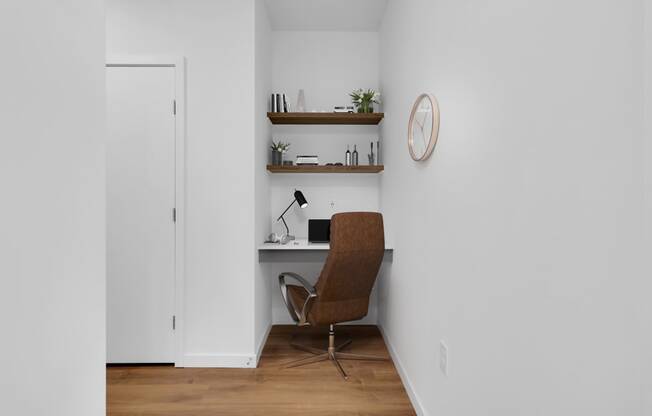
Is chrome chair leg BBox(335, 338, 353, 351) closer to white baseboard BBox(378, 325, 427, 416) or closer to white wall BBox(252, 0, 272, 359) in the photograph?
white baseboard BBox(378, 325, 427, 416)

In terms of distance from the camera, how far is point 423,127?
204 cm

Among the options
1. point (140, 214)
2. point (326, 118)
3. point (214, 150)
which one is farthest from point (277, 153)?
point (140, 214)

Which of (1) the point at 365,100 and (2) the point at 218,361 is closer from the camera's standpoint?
(2) the point at 218,361

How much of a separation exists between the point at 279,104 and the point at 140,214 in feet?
4.80

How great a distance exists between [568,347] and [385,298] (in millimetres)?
2378

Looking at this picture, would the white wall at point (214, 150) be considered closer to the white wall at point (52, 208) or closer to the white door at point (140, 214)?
the white door at point (140, 214)

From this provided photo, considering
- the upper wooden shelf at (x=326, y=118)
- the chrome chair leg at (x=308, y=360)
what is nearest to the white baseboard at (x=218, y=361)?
the chrome chair leg at (x=308, y=360)

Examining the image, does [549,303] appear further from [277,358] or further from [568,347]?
[277,358]

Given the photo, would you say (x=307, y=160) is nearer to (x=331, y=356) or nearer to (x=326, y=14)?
(x=326, y=14)

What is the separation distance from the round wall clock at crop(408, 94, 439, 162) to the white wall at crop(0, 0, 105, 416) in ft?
4.55

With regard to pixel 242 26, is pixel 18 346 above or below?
below

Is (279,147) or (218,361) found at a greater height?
(279,147)

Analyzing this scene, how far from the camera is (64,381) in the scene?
0.96 metres

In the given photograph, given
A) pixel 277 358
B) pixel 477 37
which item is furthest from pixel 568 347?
pixel 277 358
